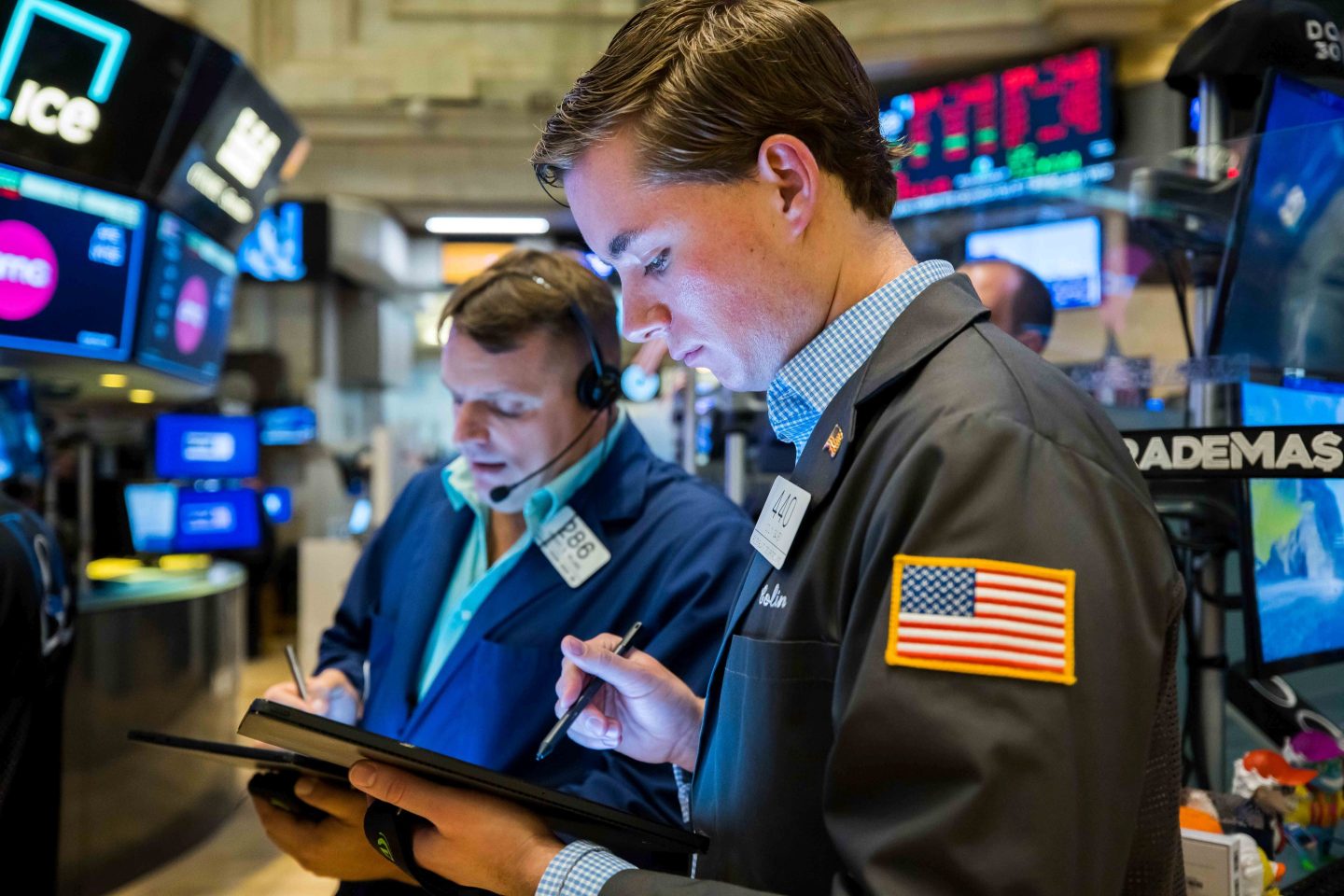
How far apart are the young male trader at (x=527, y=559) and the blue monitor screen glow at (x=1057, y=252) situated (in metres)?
0.79

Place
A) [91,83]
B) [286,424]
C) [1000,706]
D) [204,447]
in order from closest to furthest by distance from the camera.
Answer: [1000,706] < [91,83] < [204,447] < [286,424]

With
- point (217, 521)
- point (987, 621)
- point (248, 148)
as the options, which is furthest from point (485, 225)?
point (987, 621)

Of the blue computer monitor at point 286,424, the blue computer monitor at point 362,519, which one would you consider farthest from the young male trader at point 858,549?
the blue computer monitor at point 286,424

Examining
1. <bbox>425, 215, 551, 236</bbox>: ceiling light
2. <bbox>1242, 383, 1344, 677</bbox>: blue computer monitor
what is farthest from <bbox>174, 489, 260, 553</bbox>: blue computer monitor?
<bbox>1242, 383, 1344, 677</bbox>: blue computer monitor

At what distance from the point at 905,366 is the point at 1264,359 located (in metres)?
1.03

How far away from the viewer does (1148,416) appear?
1.73 metres

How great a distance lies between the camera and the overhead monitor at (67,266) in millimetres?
3783

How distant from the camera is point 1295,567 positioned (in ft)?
4.83

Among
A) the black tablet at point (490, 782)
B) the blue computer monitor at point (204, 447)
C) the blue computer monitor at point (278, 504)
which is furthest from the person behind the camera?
the blue computer monitor at point (278, 504)

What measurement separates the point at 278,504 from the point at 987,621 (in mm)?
10435

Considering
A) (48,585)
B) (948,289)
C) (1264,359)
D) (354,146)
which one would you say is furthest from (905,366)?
(354,146)

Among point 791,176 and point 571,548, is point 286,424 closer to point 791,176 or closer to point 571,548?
point 571,548

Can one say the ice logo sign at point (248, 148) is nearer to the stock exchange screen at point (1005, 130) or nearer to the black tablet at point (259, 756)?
the stock exchange screen at point (1005, 130)

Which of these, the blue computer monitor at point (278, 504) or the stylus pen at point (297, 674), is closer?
the stylus pen at point (297, 674)
